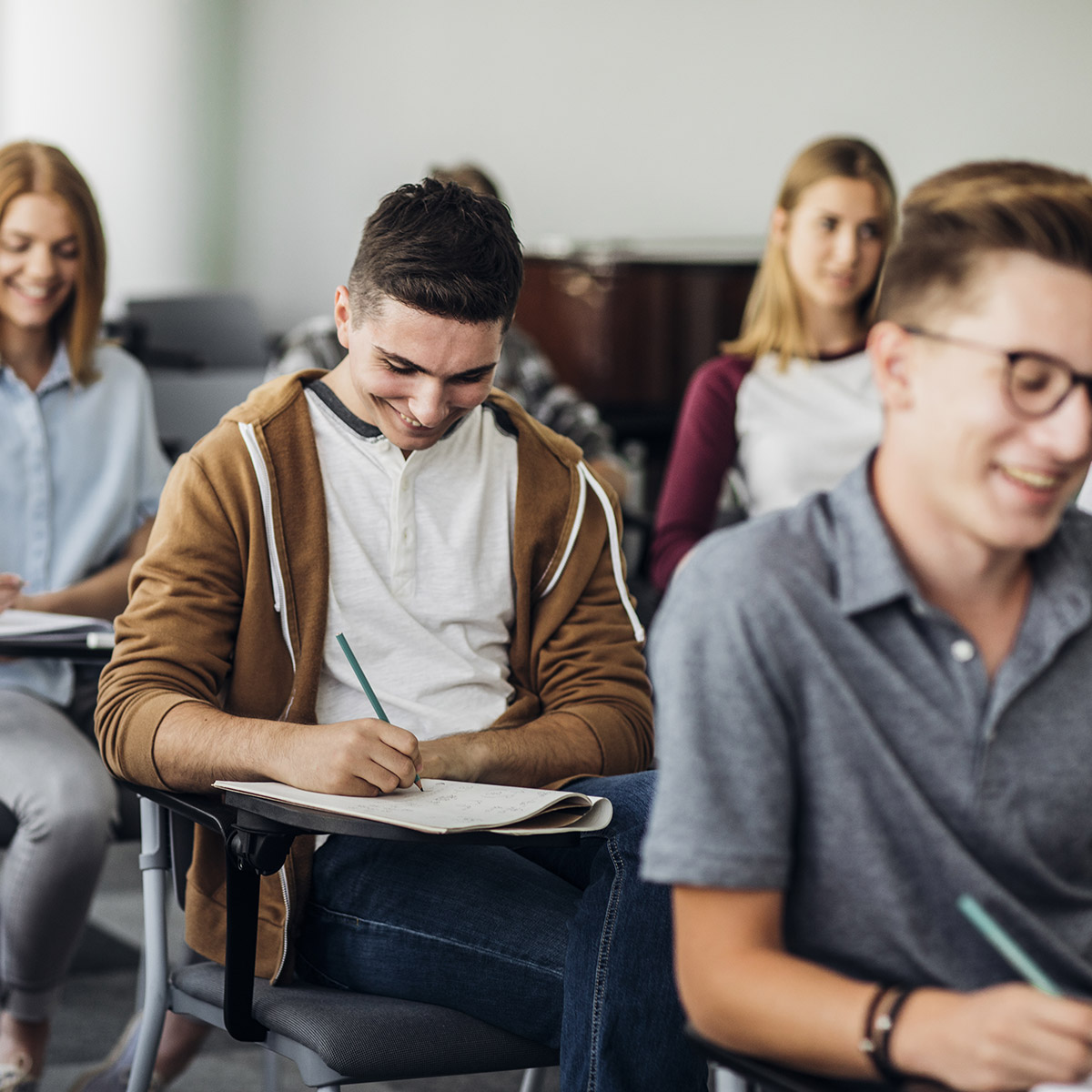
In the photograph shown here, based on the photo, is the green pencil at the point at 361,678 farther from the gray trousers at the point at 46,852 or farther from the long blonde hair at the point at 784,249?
the long blonde hair at the point at 784,249

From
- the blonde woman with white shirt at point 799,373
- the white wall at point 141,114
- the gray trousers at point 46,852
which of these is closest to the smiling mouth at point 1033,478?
the gray trousers at point 46,852

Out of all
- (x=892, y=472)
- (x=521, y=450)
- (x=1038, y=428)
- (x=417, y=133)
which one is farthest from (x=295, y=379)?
(x=417, y=133)

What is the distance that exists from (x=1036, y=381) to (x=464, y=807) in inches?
24.4

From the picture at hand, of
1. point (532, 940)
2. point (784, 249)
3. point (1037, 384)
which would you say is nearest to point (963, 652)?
point (1037, 384)

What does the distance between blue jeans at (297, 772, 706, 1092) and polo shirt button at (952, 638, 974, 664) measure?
1.53ft

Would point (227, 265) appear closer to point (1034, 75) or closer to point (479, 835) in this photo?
point (1034, 75)

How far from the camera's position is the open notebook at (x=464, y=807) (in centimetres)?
A: 117

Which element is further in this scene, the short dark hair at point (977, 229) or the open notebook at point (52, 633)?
the open notebook at point (52, 633)

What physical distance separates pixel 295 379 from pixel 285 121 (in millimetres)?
4713

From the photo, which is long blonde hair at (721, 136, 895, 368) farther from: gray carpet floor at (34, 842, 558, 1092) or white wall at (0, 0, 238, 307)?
white wall at (0, 0, 238, 307)

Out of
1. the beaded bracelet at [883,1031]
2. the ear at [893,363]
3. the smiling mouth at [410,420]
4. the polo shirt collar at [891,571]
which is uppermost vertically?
the ear at [893,363]

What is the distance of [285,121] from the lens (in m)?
5.95

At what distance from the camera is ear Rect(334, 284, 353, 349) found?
1524 mm

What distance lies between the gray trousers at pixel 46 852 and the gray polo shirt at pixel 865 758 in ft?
3.82
